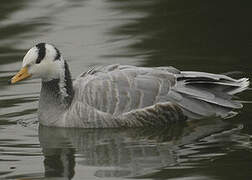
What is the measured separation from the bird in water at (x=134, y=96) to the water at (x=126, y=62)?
0.17 meters

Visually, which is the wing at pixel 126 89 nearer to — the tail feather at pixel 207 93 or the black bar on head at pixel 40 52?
the tail feather at pixel 207 93

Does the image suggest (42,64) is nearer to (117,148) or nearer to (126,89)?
(126,89)

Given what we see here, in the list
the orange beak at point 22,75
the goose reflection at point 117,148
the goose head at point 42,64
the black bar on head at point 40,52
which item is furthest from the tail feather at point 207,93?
the orange beak at point 22,75

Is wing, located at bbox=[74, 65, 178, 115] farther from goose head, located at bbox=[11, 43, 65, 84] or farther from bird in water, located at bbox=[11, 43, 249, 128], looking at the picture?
goose head, located at bbox=[11, 43, 65, 84]

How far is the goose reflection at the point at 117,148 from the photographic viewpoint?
1095 centimetres

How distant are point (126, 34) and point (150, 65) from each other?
205 cm

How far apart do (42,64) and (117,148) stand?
1.91 m

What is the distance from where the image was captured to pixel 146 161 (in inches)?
438

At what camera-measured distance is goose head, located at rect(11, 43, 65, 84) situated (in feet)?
42.4

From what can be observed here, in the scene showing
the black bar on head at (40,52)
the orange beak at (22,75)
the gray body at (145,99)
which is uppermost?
the black bar on head at (40,52)

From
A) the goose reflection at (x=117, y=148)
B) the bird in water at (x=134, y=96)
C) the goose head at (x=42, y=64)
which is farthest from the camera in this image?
the goose head at (x=42, y=64)

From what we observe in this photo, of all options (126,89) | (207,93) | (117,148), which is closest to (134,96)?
(126,89)

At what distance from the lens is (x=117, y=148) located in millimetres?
11828

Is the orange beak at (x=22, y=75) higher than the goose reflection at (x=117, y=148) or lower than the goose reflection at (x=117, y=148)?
higher
